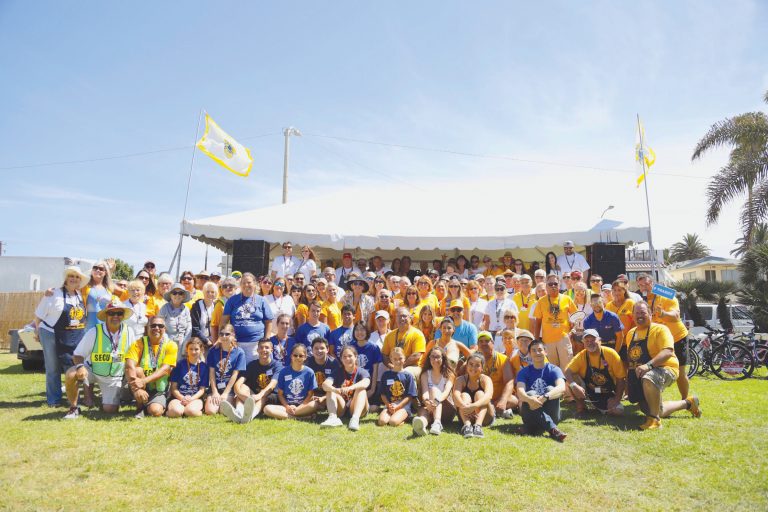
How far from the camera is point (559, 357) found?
635 centimetres

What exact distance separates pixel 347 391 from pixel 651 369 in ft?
10.5

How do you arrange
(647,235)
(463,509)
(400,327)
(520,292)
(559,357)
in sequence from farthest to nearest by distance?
1. (647,235)
2. (520,292)
3. (559,357)
4. (400,327)
5. (463,509)

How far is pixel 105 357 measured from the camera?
220 inches

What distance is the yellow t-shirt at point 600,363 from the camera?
224 inches

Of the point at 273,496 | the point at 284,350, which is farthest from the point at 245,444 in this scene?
the point at 284,350

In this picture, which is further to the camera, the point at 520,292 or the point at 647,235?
the point at 647,235

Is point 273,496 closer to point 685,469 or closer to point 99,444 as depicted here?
point 99,444

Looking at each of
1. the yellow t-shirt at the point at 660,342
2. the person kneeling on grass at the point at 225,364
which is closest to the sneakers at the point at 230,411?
the person kneeling on grass at the point at 225,364

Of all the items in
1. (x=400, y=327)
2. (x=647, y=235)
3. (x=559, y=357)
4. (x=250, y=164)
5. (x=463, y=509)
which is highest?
(x=250, y=164)

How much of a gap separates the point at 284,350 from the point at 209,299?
134 centimetres

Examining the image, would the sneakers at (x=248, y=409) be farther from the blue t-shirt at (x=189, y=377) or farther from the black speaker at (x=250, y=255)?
the black speaker at (x=250, y=255)

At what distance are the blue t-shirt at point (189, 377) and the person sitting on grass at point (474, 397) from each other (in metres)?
2.84

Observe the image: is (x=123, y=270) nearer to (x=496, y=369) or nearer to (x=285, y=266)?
(x=285, y=266)

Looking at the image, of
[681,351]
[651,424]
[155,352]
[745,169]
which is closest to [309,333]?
[155,352]
